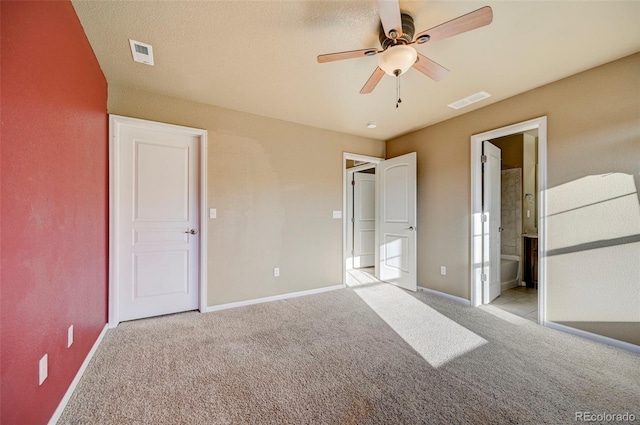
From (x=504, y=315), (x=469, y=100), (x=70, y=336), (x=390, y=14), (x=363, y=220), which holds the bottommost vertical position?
(x=504, y=315)

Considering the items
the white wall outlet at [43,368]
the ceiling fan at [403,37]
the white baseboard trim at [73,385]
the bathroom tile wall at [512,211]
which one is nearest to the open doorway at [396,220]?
the bathroom tile wall at [512,211]

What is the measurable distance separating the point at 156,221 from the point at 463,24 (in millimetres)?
3283

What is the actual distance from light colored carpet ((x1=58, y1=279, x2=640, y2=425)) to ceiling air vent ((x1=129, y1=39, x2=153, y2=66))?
99.3 inches

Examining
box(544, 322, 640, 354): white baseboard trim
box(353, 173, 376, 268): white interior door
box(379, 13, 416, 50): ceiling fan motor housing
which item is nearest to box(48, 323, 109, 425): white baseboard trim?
box(379, 13, 416, 50): ceiling fan motor housing

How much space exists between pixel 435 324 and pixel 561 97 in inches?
104

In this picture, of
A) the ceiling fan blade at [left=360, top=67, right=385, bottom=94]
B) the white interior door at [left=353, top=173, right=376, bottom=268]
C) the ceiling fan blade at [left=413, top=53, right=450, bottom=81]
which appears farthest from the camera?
the white interior door at [left=353, top=173, right=376, bottom=268]

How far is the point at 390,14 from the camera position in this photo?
5.09 ft

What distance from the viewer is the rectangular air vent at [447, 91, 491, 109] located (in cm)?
299

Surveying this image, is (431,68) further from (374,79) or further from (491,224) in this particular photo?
(491,224)

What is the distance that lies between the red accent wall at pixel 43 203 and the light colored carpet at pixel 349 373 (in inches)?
16.7

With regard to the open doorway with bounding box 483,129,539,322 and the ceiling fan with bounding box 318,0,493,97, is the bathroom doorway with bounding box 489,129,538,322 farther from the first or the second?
the ceiling fan with bounding box 318,0,493,97

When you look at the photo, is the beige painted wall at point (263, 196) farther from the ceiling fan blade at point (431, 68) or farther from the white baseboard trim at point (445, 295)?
the ceiling fan blade at point (431, 68)

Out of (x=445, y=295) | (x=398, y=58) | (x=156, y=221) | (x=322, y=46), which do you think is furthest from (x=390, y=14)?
(x=445, y=295)

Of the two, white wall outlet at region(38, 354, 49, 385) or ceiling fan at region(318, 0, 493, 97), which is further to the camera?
ceiling fan at region(318, 0, 493, 97)
